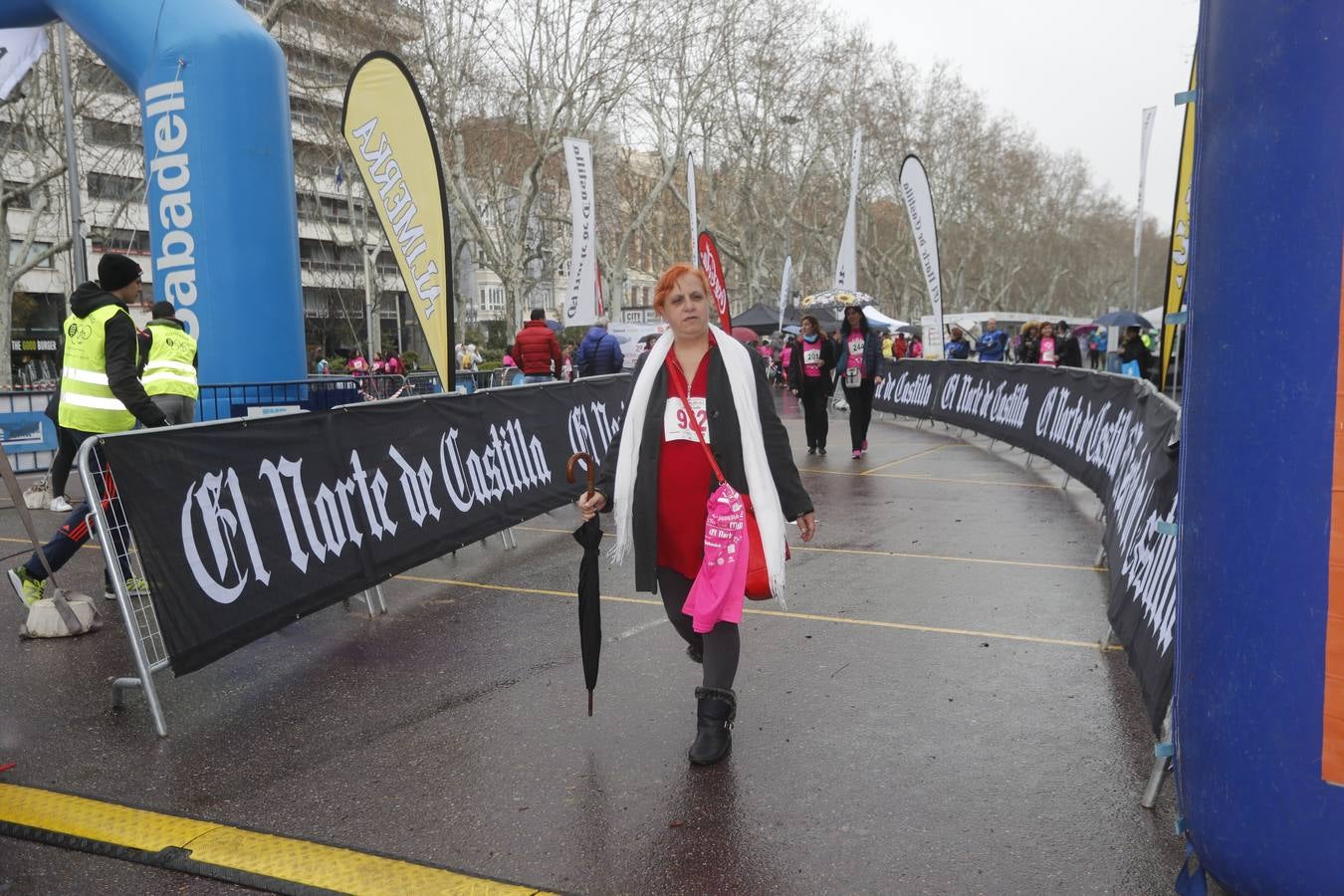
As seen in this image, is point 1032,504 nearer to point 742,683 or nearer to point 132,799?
point 742,683

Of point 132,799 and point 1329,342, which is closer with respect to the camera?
point 1329,342

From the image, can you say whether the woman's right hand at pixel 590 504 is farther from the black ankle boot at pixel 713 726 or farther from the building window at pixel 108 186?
the building window at pixel 108 186

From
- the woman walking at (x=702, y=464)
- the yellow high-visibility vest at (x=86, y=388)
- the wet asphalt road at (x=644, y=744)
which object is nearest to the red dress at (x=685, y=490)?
the woman walking at (x=702, y=464)

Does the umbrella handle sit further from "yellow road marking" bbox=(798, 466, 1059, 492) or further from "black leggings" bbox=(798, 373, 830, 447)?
"black leggings" bbox=(798, 373, 830, 447)

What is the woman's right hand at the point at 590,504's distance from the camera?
13.0ft

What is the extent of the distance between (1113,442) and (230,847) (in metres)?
6.94

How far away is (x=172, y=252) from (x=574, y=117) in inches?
932

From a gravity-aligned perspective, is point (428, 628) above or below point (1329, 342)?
below

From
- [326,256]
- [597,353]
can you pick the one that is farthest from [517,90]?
[326,256]

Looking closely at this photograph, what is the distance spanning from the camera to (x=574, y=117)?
105 feet

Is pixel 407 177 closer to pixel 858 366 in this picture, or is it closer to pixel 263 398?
pixel 263 398

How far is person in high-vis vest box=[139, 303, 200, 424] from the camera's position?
23.1 ft

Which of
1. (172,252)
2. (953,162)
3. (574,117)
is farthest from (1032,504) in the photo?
Answer: (953,162)

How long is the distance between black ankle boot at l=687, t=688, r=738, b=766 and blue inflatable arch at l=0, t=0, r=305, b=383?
24.7 feet
